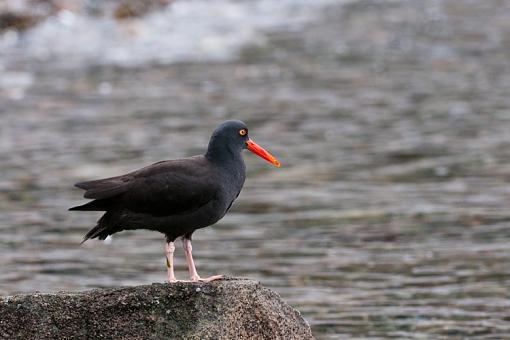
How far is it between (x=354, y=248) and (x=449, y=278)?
170cm

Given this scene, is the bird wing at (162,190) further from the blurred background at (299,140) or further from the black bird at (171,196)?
the blurred background at (299,140)

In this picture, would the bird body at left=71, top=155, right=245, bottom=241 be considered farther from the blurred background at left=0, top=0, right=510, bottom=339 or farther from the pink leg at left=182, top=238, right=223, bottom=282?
the blurred background at left=0, top=0, right=510, bottom=339

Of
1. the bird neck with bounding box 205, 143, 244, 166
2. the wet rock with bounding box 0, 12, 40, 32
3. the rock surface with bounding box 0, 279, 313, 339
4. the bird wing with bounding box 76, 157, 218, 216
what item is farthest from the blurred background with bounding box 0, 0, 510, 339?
the rock surface with bounding box 0, 279, 313, 339

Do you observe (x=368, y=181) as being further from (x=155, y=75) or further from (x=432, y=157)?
(x=155, y=75)

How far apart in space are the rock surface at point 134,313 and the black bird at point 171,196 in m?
0.50

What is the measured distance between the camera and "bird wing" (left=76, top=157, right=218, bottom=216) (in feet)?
26.3

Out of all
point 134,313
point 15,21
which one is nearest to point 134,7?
point 15,21

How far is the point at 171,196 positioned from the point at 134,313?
0.94 m

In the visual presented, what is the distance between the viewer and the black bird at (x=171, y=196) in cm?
803

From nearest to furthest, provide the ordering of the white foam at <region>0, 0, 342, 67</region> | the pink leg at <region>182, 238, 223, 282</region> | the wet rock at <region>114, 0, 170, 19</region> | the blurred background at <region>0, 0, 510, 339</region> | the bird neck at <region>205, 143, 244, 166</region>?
the pink leg at <region>182, 238, 223, 282</region>, the bird neck at <region>205, 143, 244, 166</region>, the blurred background at <region>0, 0, 510, 339</region>, the white foam at <region>0, 0, 342, 67</region>, the wet rock at <region>114, 0, 170, 19</region>

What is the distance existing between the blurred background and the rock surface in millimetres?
4155

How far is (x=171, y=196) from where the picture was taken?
8.05 metres

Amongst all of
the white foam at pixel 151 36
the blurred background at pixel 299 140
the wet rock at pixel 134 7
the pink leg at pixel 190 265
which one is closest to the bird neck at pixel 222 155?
the pink leg at pixel 190 265

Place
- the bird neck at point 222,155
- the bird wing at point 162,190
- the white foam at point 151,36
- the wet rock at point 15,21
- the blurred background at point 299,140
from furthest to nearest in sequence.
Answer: the wet rock at point 15,21 < the white foam at point 151,36 < the blurred background at point 299,140 < the bird neck at point 222,155 < the bird wing at point 162,190
